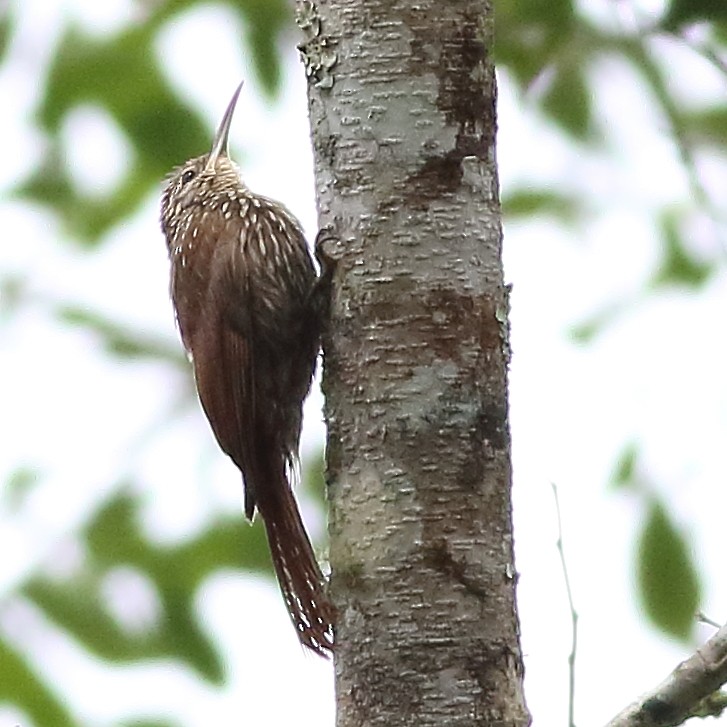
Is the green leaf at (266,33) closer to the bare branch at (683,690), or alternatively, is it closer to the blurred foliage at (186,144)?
the blurred foliage at (186,144)

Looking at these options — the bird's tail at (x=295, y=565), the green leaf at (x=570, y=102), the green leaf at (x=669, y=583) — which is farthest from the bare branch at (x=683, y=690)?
the green leaf at (x=570, y=102)

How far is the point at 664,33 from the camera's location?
2.31 m

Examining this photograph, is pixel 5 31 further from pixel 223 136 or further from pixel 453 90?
pixel 223 136

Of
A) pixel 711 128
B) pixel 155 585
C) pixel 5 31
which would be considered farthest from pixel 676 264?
pixel 5 31

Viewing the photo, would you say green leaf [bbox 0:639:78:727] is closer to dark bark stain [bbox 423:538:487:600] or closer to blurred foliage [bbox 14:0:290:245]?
dark bark stain [bbox 423:538:487:600]

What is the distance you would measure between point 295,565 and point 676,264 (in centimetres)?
111

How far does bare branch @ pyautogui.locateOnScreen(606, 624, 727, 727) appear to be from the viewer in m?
2.07

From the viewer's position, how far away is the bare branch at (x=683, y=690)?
2.07 metres

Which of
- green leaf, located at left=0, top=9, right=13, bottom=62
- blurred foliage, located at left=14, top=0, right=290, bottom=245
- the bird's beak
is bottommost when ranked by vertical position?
blurred foliage, located at left=14, top=0, right=290, bottom=245

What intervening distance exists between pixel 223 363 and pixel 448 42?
1.09 metres

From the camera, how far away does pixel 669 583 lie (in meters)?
2.66

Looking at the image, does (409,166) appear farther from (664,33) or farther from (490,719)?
(490,719)

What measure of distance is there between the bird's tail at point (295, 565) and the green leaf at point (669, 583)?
0.60 m

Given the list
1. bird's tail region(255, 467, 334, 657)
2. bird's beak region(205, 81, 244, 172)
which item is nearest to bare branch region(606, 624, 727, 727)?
bird's tail region(255, 467, 334, 657)
